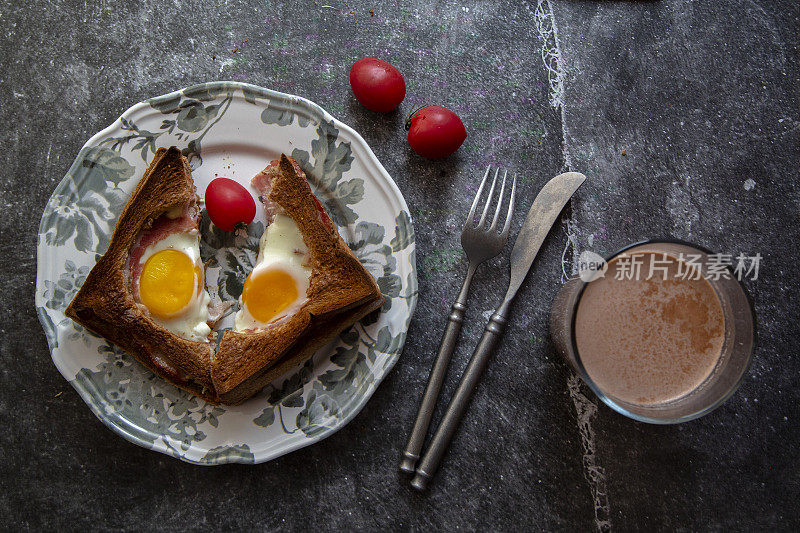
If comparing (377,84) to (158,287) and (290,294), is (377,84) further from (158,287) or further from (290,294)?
(158,287)

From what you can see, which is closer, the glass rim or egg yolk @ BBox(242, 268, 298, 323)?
the glass rim

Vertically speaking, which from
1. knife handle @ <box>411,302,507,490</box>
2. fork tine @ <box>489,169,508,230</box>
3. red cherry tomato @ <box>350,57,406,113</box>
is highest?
red cherry tomato @ <box>350,57,406,113</box>

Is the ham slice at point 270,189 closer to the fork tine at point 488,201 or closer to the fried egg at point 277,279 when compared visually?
the fried egg at point 277,279

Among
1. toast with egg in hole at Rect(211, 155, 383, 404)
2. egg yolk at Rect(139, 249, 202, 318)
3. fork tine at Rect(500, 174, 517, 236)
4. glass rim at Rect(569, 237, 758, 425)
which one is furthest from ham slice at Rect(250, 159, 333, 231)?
glass rim at Rect(569, 237, 758, 425)

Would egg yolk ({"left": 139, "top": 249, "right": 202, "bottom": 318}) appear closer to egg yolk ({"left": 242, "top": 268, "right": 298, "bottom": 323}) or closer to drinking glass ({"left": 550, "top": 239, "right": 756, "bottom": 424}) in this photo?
egg yolk ({"left": 242, "top": 268, "right": 298, "bottom": 323})

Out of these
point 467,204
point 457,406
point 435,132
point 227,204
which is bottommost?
point 457,406

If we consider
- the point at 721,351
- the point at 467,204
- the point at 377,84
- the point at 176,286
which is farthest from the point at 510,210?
the point at 176,286
